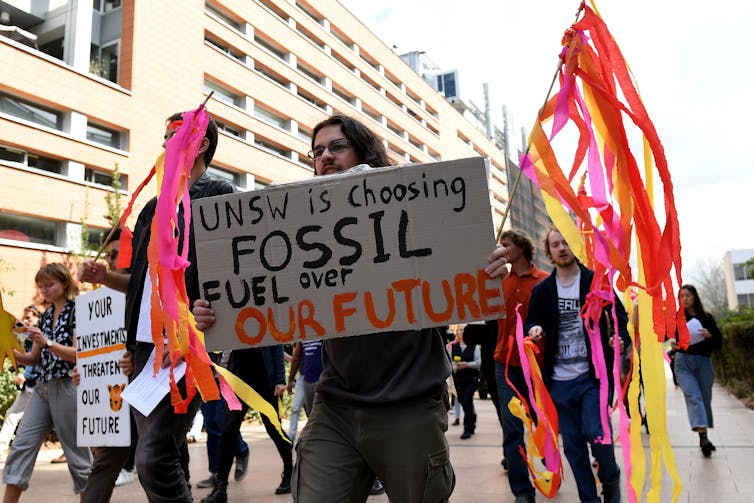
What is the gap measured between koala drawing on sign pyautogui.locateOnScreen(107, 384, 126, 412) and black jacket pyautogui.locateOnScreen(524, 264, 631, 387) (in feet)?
8.04

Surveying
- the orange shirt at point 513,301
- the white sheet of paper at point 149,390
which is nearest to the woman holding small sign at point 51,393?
the white sheet of paper at point 149,390

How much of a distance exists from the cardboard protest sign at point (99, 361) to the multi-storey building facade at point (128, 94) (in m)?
11.3

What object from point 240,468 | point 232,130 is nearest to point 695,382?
point 240,468

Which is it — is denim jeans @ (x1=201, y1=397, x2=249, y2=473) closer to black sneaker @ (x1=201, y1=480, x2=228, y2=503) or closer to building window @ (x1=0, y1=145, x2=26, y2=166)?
black sneaker @ (x1=201, y1=480, x2=228, y2=503)

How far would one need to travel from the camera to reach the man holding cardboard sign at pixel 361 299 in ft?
6.86

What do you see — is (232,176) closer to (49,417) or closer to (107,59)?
(107,59)

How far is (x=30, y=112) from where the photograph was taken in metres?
21.2

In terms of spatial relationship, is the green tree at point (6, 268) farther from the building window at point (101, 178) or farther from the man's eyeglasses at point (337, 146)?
the man's eyeglasses at point (337, 146)

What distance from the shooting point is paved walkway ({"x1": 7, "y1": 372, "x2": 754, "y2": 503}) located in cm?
524

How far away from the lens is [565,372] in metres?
4.07

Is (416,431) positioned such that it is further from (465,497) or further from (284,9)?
(284,9)

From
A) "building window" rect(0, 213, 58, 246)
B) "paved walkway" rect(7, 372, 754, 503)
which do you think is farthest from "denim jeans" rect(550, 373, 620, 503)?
"building window" rect(0, 213, 58, 246)

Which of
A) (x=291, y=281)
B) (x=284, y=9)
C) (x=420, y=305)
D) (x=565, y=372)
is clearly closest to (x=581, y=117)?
(x=420, y=305)

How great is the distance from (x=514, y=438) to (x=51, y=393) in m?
3.22
